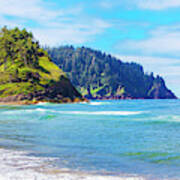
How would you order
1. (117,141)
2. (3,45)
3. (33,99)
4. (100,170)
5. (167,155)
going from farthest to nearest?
(3,45), (33,99), (117,141), (167,155), (100,170)

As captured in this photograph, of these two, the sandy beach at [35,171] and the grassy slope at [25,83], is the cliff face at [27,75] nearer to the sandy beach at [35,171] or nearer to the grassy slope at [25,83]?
the grassy slope at [25,83]

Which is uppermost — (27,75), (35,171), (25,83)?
(27,75)

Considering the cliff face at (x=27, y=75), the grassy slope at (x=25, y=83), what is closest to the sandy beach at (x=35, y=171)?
the cliff face at (x=27, y=75)

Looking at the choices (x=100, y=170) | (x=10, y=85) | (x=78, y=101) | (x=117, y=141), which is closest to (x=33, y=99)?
(x=10, y=85)

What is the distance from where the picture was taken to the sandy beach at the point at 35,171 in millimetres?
10977

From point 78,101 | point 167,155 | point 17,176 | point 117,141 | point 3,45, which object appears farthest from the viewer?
point 3,45

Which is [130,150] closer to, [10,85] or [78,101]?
[10,85]

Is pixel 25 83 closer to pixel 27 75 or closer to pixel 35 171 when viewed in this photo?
pixel 27 75

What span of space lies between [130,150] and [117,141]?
3762mm

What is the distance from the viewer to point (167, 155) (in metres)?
16.4

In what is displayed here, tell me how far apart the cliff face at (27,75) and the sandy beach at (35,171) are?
104m

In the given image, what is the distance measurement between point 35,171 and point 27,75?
408 feet

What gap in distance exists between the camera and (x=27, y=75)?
5241 inches

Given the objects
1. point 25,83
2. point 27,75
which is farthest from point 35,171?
point 27,75
